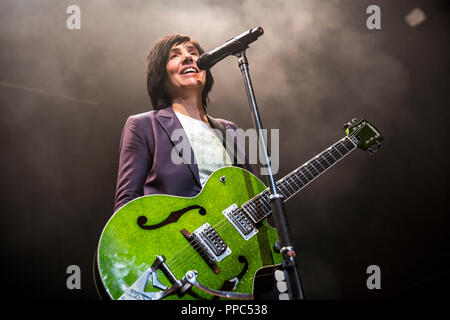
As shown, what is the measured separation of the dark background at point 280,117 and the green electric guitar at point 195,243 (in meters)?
0.85

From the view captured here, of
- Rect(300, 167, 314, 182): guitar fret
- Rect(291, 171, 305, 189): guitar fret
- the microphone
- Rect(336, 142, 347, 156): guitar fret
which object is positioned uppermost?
the microphone

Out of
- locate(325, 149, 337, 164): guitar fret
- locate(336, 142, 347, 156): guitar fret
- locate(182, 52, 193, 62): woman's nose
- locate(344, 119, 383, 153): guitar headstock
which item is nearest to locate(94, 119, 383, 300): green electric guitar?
locate(325, 149, 337, 164): guitar fret

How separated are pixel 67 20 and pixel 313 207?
2.16 metres

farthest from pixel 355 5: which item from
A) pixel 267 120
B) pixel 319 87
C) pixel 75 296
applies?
pixel 75 296

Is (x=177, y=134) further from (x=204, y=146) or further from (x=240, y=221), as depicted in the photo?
(x=240, y=221)

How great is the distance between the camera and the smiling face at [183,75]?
7.90ft

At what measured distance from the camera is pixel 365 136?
6.94 feet

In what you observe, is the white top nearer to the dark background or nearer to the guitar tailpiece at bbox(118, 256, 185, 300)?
the dark background

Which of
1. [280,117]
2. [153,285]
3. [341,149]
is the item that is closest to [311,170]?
[341,149]

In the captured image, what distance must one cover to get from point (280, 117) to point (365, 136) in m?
0.73

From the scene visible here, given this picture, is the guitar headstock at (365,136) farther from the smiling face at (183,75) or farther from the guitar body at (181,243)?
the smiling face at (183,75)

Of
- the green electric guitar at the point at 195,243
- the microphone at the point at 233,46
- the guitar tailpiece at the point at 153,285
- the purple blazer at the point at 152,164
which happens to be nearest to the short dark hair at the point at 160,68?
the purple blazer at the point at 152,164

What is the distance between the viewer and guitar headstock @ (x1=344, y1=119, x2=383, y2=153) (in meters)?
2.10
